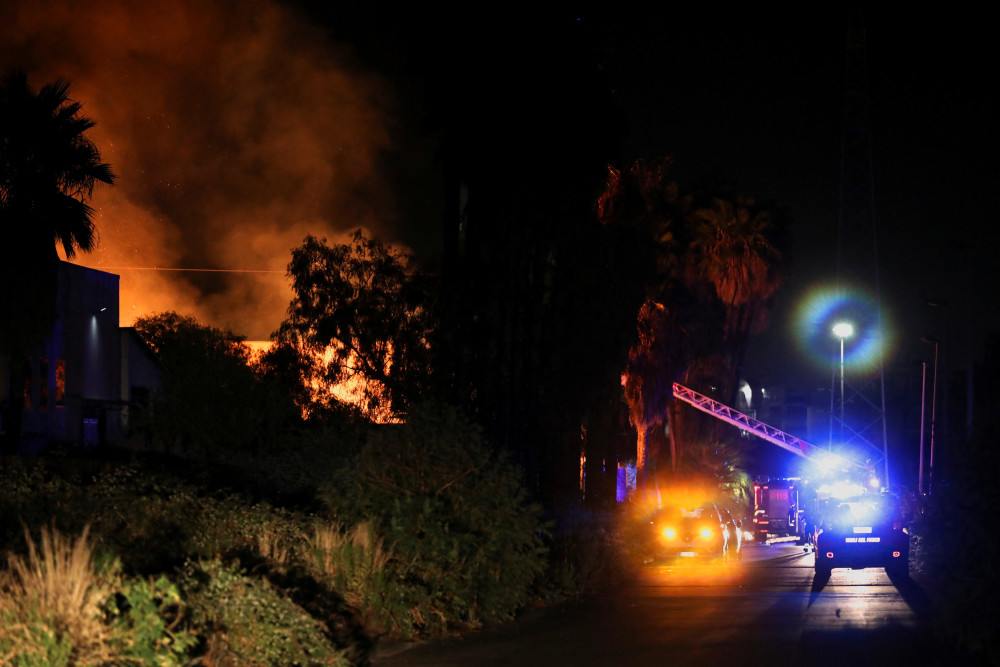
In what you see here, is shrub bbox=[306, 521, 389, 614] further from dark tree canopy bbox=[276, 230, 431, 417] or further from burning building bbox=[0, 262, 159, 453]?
dark tree canopy bbox=[276, 230, 431, 417]

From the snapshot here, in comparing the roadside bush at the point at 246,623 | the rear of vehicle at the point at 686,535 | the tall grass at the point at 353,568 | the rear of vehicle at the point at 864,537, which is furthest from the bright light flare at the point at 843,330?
the roadside bush at the point at 246,623

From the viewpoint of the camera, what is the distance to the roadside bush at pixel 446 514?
1619cm

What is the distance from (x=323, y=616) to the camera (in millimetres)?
13859

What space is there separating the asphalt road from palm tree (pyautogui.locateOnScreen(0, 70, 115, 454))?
17615mm

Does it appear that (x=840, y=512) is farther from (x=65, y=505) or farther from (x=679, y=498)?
(x=679, y=498)

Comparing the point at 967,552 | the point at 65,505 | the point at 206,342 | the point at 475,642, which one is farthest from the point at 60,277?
the point at 967,552

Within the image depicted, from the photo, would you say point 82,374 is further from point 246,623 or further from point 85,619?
point 85,619

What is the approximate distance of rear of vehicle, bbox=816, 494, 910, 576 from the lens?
24625 millimetres

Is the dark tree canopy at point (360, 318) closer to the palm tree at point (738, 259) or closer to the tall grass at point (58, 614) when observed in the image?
the palm tree at point (738, 259)

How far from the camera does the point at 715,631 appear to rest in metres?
15.7

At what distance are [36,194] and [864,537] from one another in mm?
21655

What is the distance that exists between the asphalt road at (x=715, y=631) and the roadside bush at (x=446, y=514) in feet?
1.97

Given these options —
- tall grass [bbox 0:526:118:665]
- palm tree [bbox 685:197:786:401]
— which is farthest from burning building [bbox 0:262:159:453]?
tall grass [bbox 0:526:118:665]

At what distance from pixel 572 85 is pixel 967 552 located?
42.5ft
